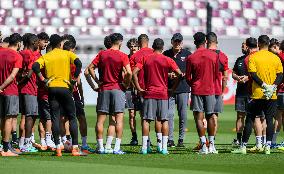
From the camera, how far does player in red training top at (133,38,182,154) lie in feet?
55.1

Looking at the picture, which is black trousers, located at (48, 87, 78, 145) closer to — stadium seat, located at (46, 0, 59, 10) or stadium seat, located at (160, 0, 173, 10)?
stadium seat, located at (46, 0, 59, 10)

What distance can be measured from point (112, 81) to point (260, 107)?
266cm

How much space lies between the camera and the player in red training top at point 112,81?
16750 mm

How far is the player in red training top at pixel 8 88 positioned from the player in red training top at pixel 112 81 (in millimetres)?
1364

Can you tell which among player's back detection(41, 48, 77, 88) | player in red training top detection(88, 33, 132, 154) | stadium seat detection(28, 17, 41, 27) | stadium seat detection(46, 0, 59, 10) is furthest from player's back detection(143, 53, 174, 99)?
stadium seat detection(46, 0, 59, 10)

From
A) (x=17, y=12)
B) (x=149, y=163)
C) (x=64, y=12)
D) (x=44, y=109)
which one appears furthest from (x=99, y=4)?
(x=149, y=163)

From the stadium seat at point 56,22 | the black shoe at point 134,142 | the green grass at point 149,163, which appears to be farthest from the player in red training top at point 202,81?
the stadium seat at point 56,22

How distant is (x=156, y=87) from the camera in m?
16.8

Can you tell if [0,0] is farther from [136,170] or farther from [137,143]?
[136,170]

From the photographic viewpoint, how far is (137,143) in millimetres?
19891

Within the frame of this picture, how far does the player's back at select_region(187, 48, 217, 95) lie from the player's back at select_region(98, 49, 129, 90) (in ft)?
3.88

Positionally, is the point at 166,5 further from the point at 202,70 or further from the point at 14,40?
the point at 14,40

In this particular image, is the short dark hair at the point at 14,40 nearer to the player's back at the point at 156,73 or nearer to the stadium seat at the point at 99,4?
the player's back at the point at 156,73

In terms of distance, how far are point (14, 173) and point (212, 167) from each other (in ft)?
9.92
